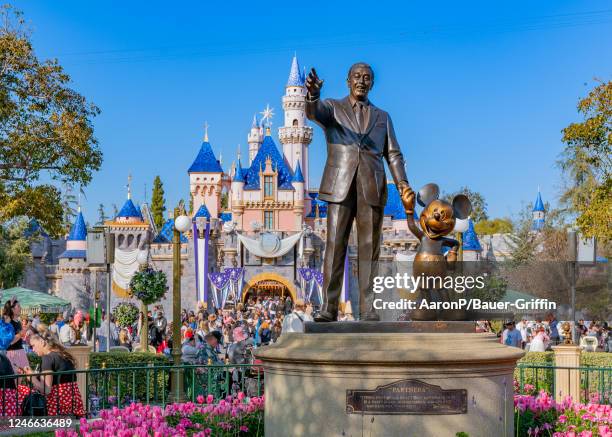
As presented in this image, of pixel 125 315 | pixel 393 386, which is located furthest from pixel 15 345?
pixel 125 315

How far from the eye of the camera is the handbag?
308 inches

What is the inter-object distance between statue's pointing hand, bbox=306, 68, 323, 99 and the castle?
3853 cm

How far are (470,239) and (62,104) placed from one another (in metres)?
36.6

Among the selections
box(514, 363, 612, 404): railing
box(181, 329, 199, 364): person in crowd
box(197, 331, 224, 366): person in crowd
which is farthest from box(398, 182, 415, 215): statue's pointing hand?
box(181, 329, 199, 364): person in crowd

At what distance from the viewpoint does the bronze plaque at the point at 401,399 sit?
5.47 metres

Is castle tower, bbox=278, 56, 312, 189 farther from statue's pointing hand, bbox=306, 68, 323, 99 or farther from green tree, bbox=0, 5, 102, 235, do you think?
statue's pointing hand, bbox=306, 68, 323, 99

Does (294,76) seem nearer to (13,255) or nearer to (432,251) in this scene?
(13,255)

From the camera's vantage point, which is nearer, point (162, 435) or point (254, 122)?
point (162, 435)

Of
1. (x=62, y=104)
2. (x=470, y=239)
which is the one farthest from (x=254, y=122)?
(x=62, y=104)

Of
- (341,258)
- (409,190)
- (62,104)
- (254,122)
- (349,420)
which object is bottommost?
(349,420)

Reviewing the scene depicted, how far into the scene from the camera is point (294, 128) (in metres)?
55.1

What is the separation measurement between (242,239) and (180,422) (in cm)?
4172

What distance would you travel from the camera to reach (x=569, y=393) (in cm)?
1027

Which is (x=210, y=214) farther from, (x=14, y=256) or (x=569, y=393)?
(x=569, y=393)
